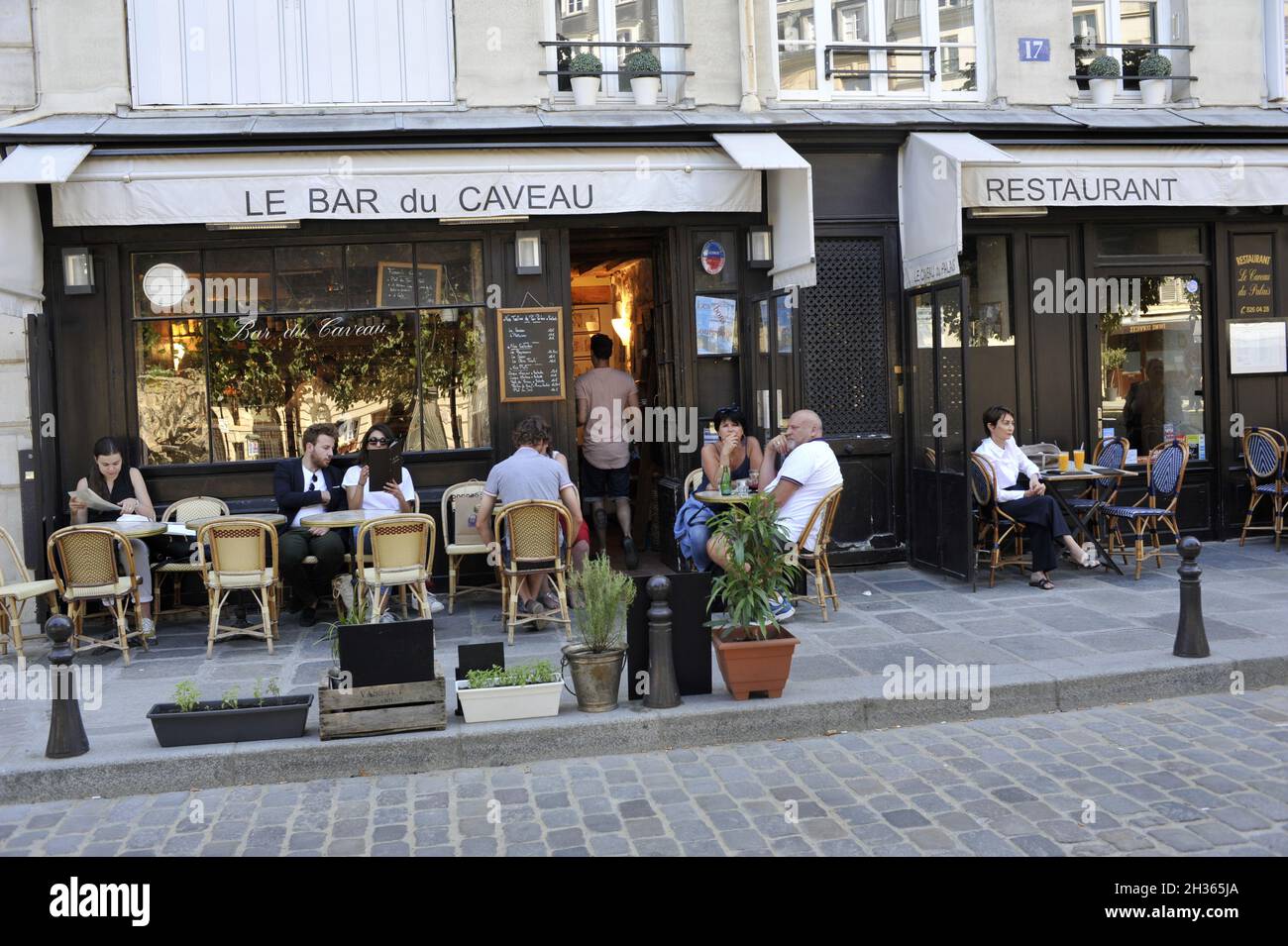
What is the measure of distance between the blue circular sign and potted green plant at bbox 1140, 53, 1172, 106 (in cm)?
439

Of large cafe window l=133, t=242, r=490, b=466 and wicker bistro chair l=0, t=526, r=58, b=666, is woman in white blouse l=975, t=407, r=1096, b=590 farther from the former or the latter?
wicker bistro chair l=0, t=526, r=58, b=666

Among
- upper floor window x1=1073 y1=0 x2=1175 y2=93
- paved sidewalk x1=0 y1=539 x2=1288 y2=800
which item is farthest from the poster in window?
upper floor window x1=1073 y1=0 x2=1175 y2=93

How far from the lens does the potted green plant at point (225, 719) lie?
18.8 ft

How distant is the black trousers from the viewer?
355 inches

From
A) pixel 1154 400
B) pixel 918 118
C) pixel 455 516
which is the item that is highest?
pixel 918 118

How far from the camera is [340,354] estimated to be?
9.67 m

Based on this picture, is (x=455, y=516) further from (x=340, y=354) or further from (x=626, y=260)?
(x=626, y=260)

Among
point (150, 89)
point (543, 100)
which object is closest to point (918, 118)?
point (543, 100)

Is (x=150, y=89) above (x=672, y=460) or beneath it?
above

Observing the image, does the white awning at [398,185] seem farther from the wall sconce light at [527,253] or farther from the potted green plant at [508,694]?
the potted green plant at [508,694]

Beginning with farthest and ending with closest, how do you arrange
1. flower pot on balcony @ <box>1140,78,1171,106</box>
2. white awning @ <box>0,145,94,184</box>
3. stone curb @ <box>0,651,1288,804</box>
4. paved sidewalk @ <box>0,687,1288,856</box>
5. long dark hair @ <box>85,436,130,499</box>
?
flower pot on balcony @ <box>1140,78,1171,106</box> < long dark hair @ <box>85,436,130,499</box> < white awning @ <box>0,145,94,184</box> < stone curb @ <box>0,651,1288,804</box> < paved sidewalk @ <box>0,687,1288,856</box>

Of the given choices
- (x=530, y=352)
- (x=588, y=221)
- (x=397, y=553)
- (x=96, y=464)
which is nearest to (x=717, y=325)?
(x=588, y=221)

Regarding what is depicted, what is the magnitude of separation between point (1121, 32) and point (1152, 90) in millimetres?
651

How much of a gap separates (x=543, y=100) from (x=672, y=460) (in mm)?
3253
